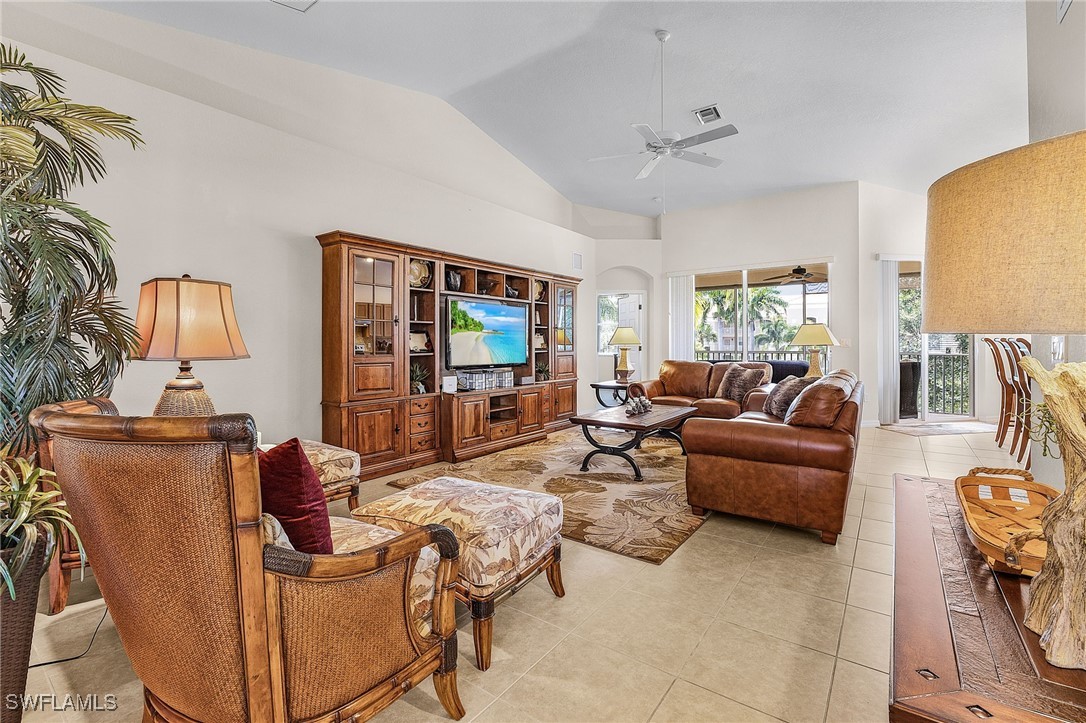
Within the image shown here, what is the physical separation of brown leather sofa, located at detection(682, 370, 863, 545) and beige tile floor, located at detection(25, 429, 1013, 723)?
0.73 ft

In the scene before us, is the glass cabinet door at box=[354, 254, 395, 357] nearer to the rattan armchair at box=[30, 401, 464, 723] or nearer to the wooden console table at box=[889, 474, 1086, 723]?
the rattan armchair at box=[30, 401, 464, 723]

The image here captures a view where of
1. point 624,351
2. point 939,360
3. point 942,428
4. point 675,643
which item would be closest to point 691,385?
point 624,351

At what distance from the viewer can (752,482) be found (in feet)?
9.86

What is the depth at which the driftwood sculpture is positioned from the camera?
2.64 ft

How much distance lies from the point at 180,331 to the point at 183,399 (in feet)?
1.13

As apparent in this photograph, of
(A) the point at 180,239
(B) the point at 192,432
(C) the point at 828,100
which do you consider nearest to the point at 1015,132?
(C) the point at 828,100

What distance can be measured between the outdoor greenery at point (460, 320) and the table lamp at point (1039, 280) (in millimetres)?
4439

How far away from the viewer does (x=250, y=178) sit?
3746 millimetres

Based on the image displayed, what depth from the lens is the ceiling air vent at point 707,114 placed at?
16.0 feet

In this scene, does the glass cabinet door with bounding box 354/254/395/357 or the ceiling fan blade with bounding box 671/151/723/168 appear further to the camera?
the ceiling fan blade with bounding box 671/151/723/168

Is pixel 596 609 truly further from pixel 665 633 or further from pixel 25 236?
pixel 25 236

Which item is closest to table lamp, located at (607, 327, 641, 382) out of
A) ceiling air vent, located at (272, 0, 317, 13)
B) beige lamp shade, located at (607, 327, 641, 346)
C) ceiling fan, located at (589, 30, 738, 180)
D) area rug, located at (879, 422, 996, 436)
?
beige lamp shade, located at (607, 327, 641, 346)

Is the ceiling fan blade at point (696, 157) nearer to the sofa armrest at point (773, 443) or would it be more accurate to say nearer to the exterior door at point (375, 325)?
the sofa armrest at point (773, 443)

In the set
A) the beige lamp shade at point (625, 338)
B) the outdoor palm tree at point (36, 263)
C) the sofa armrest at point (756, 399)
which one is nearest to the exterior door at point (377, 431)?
the outdoor palm tree at point (36, 263)
